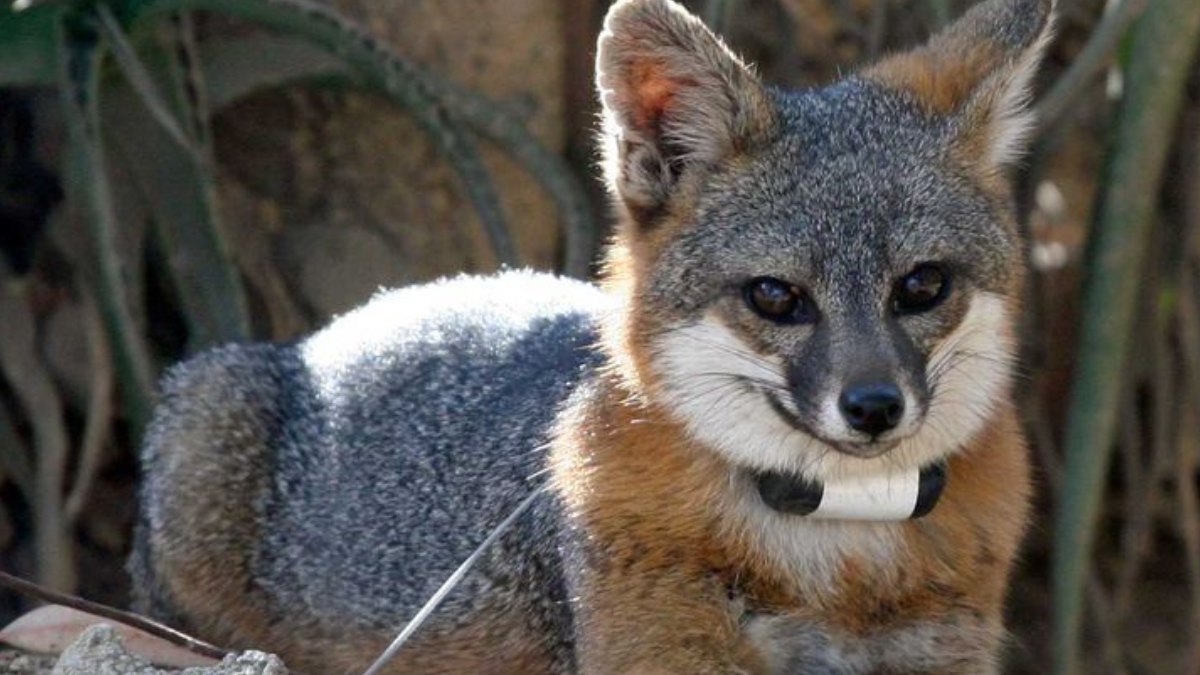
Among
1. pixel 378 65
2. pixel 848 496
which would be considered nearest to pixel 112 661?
pixel 848 496

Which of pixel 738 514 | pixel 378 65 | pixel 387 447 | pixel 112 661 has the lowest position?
pixel 112 661

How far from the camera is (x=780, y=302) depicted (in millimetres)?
4008

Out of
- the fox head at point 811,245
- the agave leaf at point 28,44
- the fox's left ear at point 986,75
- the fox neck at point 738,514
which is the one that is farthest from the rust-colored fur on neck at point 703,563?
the agave leaf at point 28,44

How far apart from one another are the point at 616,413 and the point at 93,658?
113 centimetres

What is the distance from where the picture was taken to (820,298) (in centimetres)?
396

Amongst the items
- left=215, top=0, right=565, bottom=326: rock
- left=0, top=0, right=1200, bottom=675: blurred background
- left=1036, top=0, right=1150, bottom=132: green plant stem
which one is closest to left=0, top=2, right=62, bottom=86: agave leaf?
left=0, top=0, right=1200, bottom=675: blurred background

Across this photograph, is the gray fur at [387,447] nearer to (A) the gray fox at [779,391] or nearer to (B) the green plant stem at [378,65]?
(A) the gray fox at [779,391]

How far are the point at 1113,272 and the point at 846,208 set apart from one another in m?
2.64

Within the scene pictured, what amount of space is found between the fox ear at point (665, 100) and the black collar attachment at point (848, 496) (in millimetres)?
614

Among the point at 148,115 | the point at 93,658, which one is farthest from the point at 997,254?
the point at 148,115

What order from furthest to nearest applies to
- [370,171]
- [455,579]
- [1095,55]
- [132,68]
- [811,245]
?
[370,171] → [1095,55] → [132,68] → [455,579] → [811,245]

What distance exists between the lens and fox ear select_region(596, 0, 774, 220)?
4.15m

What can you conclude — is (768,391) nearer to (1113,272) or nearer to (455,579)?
(455,579)

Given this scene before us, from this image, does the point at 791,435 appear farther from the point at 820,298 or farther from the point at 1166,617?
the point at 1166,617
